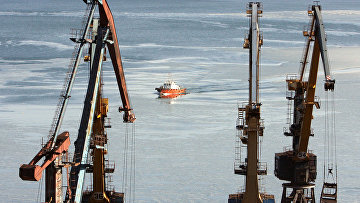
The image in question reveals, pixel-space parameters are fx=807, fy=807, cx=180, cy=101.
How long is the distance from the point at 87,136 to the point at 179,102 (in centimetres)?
4032

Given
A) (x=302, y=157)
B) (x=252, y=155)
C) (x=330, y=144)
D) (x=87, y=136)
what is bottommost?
(x=302, y=157)

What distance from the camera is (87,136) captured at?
32.8 meters

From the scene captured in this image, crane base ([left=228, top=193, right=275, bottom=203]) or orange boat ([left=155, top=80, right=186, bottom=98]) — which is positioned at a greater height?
orange boat ([left=155, top=80, right=186, bottom=98])

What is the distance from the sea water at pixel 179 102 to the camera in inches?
1866

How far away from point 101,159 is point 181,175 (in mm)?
11325

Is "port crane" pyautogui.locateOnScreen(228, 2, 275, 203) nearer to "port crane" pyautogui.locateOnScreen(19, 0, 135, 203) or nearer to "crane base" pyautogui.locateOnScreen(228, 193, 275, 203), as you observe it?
"crane base" pyautogui.locateOnScreen(228, 193, 275, 203)

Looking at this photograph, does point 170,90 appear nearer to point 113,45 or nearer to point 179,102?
point 179,102

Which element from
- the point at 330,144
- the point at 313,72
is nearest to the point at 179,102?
the point at 330,144

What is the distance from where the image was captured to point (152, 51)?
103 metres

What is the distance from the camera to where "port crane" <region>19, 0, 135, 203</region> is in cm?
2867

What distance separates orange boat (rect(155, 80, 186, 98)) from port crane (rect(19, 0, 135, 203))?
1371 inches

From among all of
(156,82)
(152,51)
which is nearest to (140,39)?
(152,51)

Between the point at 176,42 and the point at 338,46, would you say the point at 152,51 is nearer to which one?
the point at 176,42

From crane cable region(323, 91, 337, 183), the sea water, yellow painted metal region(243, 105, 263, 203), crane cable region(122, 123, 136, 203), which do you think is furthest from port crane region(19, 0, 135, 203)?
crane cable region(323, 91, 337, 183)
